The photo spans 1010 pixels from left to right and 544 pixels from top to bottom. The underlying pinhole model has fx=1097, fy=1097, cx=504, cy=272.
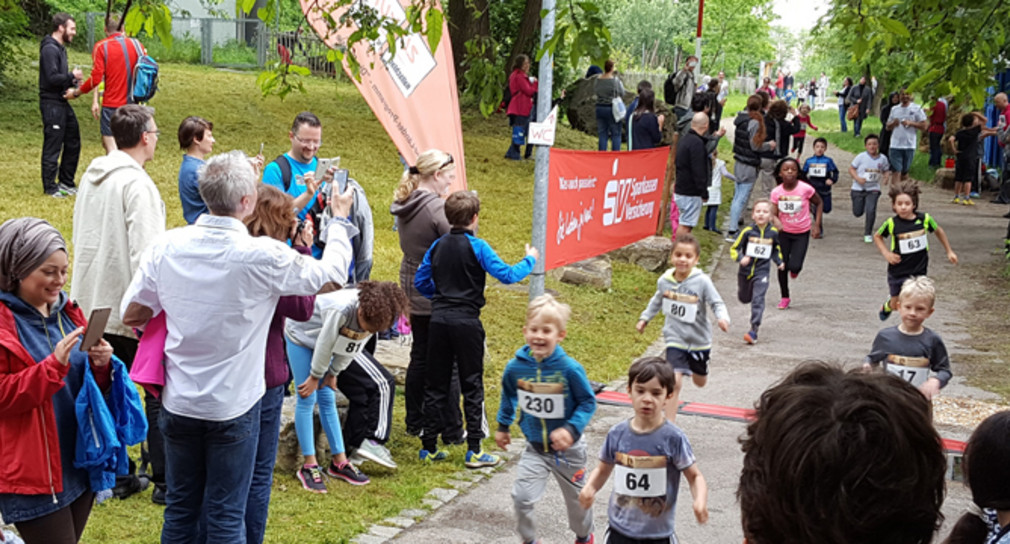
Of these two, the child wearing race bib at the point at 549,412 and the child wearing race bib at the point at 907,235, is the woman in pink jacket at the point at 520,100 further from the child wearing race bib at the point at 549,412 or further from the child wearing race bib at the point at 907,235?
the child wearing race bib at the point at 549,412

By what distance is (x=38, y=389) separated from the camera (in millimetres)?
4023

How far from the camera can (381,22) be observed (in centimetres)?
748

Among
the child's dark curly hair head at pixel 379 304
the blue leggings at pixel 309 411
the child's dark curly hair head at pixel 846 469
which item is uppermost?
the child's dark curly hair head at pixel 846 469

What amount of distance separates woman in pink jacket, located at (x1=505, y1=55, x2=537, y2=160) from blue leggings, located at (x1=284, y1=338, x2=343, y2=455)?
14.5m

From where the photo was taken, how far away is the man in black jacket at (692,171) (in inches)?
617

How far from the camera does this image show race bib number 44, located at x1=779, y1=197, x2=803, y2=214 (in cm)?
1350

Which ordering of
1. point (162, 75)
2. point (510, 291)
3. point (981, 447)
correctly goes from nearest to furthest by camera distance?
point (981, 447) → point (510, 291) → point (162, 75)

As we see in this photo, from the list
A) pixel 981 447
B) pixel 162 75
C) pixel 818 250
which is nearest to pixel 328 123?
pixel 162 75

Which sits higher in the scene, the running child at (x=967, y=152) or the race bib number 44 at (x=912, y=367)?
the running child at (x=967, y=152)

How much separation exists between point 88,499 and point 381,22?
413 centimetres

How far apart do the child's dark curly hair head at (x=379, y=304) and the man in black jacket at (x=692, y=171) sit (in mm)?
9710

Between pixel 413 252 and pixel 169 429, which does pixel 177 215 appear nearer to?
pixel 413 252

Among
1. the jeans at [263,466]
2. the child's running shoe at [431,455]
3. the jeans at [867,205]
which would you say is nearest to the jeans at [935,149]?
the jeans at [867,205]

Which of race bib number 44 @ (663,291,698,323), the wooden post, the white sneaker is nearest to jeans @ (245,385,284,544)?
the white sneaker
